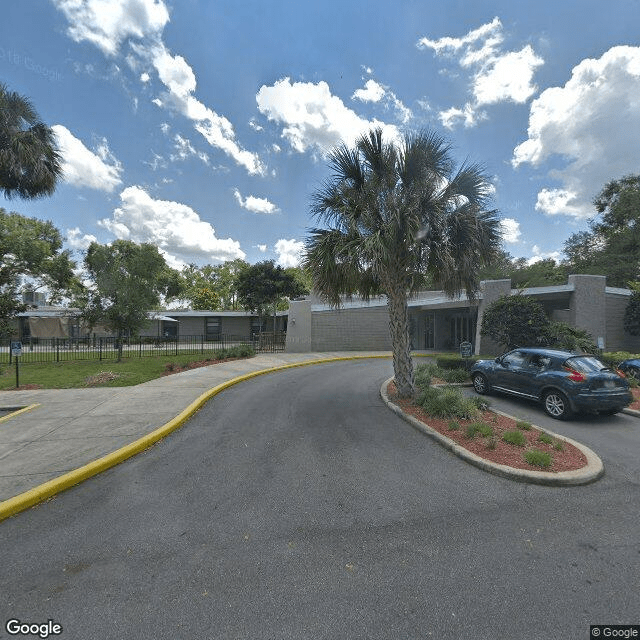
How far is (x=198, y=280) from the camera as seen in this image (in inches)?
1976

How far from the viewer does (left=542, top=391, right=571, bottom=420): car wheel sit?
23.4 ft

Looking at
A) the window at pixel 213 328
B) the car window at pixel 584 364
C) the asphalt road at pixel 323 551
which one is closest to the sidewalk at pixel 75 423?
the asphalt road at pixel 323 551

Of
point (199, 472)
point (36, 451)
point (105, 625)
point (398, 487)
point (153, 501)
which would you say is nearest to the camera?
point (105, 625)

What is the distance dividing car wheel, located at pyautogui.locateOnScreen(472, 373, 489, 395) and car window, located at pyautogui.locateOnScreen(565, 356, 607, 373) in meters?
2.40

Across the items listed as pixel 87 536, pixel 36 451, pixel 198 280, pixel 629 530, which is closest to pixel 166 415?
pixel 36 451

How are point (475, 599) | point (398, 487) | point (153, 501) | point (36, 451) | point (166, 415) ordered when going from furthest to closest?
point (166, 415) → point (36, 451) → point (398, 487) → point (153, 501) → point (475, 599)

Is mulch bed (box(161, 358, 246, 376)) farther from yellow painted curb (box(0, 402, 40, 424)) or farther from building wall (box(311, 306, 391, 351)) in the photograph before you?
building wall (box(311, 306, 391, 351))

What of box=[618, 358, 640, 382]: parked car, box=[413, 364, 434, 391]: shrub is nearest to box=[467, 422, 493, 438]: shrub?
box=[413, 364, 434, 391]: shrub

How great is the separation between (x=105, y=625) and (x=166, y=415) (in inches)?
206

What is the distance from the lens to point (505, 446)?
5.25 meters

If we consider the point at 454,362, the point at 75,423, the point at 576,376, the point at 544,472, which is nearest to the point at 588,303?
the point at 454,362

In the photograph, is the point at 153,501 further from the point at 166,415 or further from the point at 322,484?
the point at 166,415

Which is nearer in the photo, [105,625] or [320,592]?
[105,625]

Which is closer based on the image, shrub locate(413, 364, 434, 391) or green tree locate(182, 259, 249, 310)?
shrub locate(413, 364, 434, 391)
